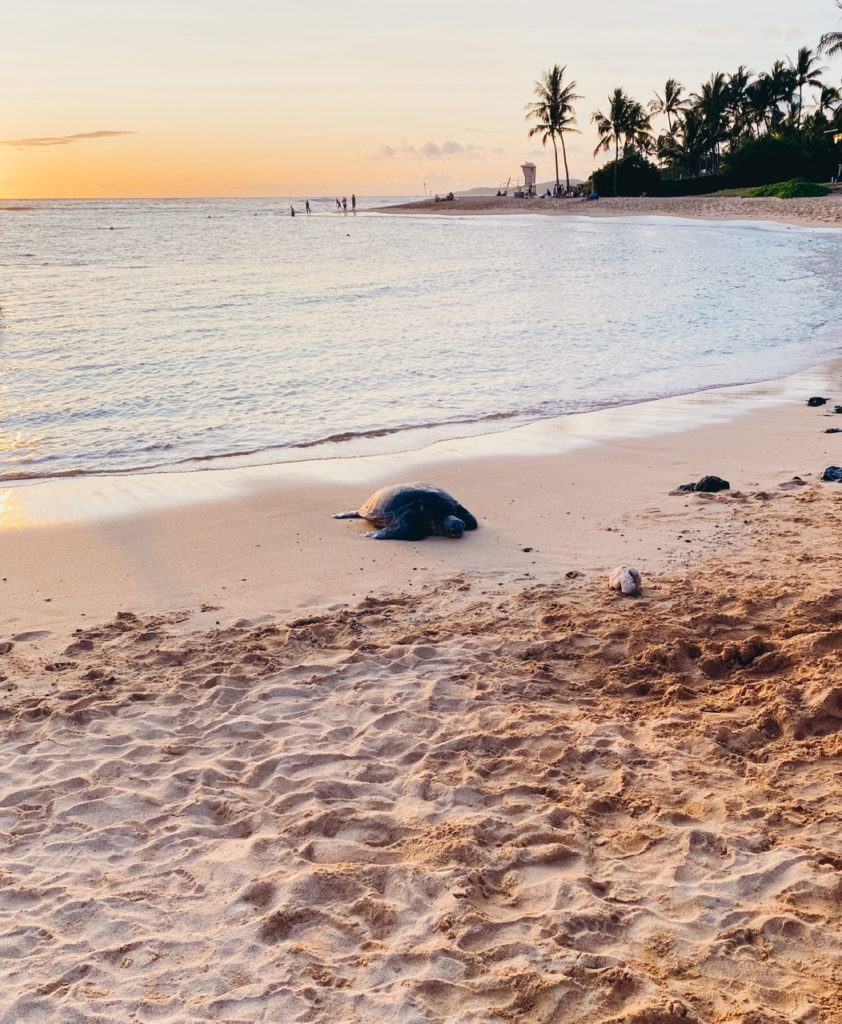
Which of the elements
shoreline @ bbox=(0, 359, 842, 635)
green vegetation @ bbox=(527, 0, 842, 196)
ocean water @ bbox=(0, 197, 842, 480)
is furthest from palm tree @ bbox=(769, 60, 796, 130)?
shoreline @ bbox=(0, 359, 842, 635)

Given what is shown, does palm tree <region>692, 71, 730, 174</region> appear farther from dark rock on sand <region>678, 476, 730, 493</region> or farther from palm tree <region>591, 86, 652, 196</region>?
dark rock on sand <region>678, 476, 730, 493</region>

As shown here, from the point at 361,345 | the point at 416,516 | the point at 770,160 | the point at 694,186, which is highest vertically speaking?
the point at 770,160

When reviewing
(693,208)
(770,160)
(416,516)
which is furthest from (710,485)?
(770,160)

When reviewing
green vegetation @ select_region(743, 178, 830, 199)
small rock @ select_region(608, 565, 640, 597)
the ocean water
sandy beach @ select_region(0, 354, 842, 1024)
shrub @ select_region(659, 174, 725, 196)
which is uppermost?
shrub @ select_region(659, 174, 725, 196)

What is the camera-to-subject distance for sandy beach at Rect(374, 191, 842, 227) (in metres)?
50.9

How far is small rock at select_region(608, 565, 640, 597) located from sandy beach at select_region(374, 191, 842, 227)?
1928 inches

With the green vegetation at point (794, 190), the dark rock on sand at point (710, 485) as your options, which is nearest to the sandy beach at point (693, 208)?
the green vegetation at point (794, 190)

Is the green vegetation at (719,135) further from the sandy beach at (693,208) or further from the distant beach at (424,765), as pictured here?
the distant beach at (424,765)

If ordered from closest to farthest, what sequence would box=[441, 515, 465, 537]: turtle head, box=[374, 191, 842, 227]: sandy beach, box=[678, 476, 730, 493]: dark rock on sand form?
box=[441, 515, 465, 537]: turtle head → box=[678, 476, 730, 493]: dark rock on sand → box=[374, 191, 842, 227]: sandy beach

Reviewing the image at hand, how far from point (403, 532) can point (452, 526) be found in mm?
380

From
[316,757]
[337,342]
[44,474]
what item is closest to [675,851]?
[316,757]

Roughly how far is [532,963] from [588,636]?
2.55 metres

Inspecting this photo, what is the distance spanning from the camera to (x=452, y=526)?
680cm

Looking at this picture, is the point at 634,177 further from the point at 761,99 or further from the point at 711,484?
the point at 711,484
